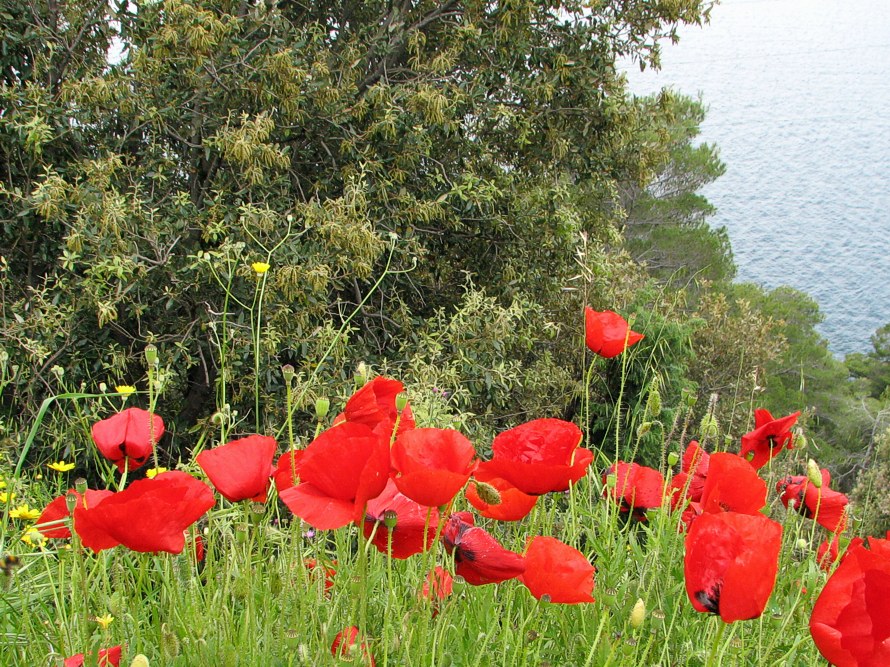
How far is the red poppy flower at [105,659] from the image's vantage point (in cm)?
71

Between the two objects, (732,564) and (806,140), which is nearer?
(732,564)

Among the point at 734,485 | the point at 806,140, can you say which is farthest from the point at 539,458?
the point at 806,140

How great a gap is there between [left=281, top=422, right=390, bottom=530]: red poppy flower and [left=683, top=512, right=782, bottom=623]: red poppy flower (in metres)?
0.29

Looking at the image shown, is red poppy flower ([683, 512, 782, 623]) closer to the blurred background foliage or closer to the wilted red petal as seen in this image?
the wilted red petal

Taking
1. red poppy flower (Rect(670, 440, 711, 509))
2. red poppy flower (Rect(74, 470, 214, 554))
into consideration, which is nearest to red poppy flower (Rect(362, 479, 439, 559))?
red poppy flower (Rect(74, 470, 214, 554))

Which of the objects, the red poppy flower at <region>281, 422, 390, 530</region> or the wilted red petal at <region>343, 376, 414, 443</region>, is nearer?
the red poppy flower at <region>281, 422, 390, 530</region>

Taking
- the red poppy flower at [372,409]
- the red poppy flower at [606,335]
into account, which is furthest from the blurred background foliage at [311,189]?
the red poppy flower at [372,409]

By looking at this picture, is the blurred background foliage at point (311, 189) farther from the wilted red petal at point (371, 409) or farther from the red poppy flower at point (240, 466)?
the red poppy flower at point (240, 466)

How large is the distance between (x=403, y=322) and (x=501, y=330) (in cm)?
59

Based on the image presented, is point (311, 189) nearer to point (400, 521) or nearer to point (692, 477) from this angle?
point (692, 477)

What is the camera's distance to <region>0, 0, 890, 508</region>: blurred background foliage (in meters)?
3.94

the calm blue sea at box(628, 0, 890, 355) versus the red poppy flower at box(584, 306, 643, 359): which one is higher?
the calm blue sea at box(628, 0, 890, 355)

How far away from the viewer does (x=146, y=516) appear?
0.69 metres

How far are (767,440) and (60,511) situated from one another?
A: 0.99 metres
